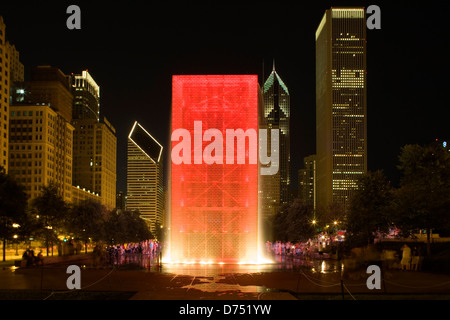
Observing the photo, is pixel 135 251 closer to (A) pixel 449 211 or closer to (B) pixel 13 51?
(A) pixel 449 211

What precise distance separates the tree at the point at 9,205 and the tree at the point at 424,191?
27969 mm

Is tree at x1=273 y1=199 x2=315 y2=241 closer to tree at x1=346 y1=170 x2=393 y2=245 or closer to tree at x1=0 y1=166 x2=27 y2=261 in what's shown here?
tree at x1=346 y1=170 x2=393 y2=245

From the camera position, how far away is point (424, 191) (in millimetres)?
33375

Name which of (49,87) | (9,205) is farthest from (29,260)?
(49,87)

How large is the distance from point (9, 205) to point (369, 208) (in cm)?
2962

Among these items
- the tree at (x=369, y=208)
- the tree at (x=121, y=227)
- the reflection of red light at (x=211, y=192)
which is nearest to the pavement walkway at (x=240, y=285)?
the reflection of red light at (x=211, y=192)

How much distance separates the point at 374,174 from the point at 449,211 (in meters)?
14.0

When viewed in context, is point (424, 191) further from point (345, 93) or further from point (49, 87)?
point (345, 93)

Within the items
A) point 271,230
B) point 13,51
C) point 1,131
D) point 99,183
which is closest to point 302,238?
point 271,230

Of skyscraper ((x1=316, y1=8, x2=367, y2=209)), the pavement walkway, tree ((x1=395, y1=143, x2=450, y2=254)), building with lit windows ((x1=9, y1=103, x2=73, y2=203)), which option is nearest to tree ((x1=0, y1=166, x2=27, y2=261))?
the pavement walkway

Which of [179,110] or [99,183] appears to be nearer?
[179,110]

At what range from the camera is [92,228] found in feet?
196

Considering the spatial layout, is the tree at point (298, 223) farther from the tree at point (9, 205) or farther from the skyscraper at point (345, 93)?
the skyscraper at point (345, 93)

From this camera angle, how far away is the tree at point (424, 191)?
1300 inches
